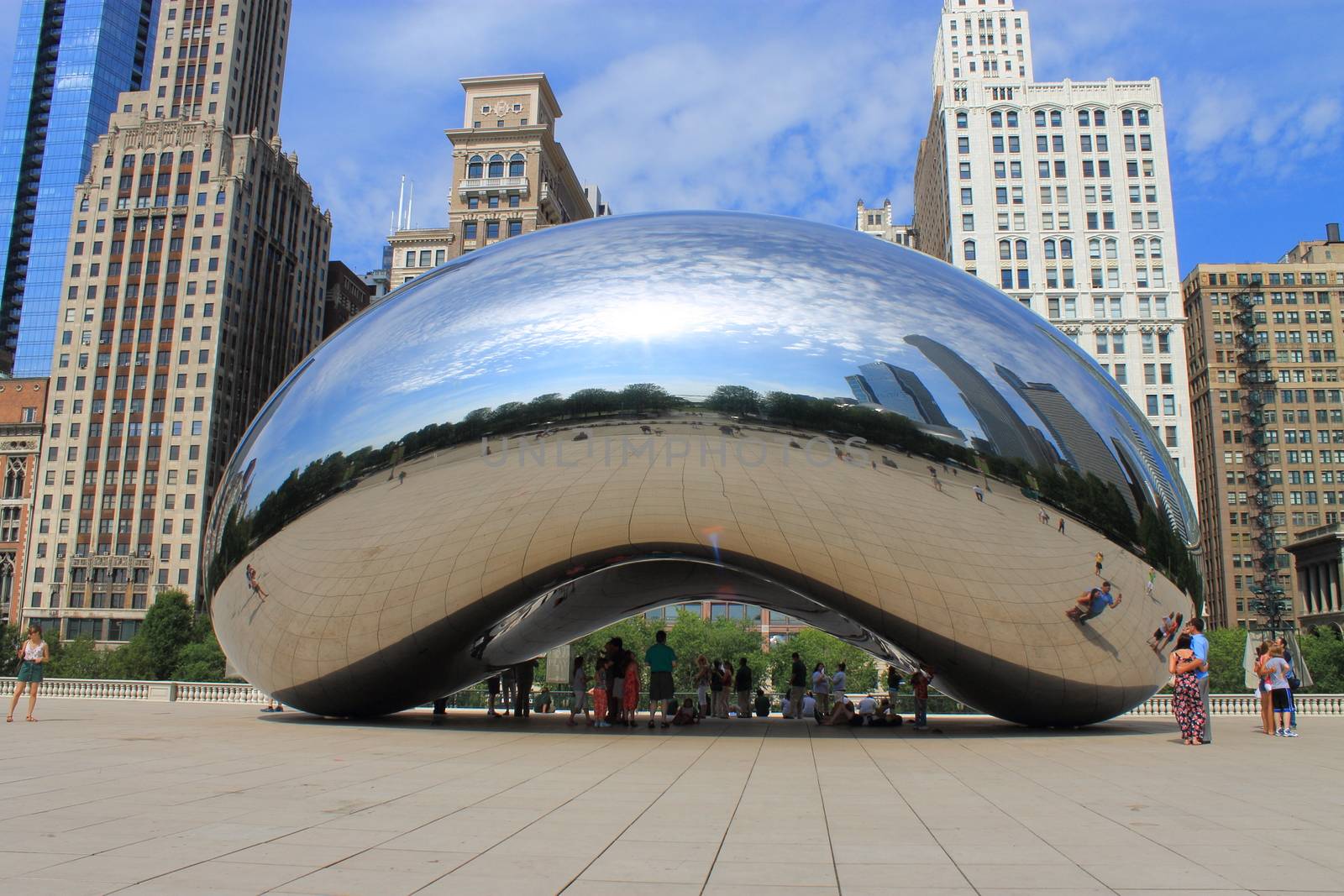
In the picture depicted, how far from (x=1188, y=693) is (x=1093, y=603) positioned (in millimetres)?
2436

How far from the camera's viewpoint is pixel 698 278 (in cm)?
1076

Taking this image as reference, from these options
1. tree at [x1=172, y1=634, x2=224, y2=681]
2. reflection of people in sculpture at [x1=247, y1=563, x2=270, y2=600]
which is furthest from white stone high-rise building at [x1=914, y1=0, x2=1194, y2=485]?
reflection of people in sculpture at [x1=247, y1=563, x2=270, y2=600]

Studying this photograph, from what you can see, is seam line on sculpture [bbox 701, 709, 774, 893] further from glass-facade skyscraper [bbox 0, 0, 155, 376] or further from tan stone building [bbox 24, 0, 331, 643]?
glass-facade skyscraper [bbox 0, 0, 155, 376]

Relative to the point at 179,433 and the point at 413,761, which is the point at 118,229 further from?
the point at 413,761

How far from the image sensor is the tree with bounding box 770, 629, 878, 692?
82500 millimetres

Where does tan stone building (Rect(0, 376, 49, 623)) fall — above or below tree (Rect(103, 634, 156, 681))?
above

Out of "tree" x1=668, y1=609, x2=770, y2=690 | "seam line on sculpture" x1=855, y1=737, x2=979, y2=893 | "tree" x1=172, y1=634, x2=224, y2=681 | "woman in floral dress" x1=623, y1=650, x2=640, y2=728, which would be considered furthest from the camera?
"tree" x1=668, y1=609, x2=770, y2=690

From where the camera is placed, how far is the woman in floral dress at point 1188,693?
1215 cm

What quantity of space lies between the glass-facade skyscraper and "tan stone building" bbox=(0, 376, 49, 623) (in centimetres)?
3816

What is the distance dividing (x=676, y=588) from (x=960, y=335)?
586 cm

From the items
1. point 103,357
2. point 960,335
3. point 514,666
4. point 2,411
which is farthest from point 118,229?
point 960,335

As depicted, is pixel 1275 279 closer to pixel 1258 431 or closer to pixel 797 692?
pixel 1258 431

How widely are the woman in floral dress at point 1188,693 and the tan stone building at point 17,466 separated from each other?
381 feet

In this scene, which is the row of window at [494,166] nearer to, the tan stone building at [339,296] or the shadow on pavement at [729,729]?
the tan stone building at [339,296]
